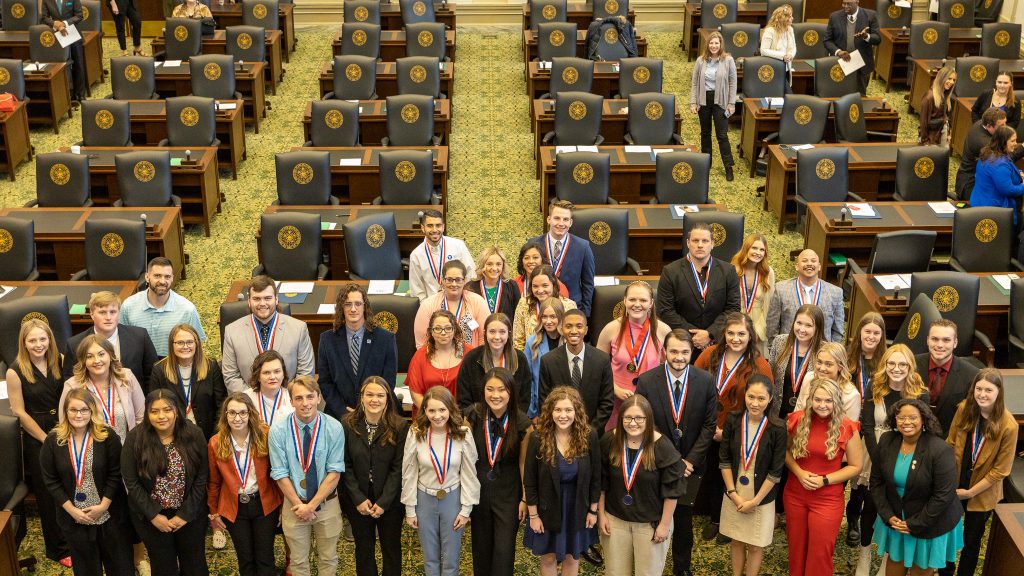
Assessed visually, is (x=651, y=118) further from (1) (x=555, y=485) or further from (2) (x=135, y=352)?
(1) (x=555, y=485)

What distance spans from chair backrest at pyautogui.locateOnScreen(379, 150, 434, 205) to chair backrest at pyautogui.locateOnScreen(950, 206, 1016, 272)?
411 cm

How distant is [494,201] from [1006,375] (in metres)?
5.38

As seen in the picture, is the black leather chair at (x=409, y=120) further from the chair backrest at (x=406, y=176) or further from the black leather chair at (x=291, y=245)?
the black leather chair at (x=291, y=245)

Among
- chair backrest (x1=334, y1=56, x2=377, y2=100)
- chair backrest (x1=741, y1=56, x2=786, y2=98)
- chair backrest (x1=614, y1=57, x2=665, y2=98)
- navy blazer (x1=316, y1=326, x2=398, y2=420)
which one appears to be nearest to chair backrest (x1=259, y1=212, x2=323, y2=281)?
navy blazer (x1=316, y1=326, x2=398, y2=420)

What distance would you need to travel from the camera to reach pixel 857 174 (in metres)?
10.1

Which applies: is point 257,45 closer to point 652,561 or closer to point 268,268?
point 268,268

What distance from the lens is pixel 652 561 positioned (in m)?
5.62

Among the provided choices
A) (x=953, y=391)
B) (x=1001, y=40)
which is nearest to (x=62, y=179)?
(x=953, y=391)

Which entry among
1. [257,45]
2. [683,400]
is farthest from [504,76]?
[683,400]

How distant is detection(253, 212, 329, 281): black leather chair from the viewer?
8.46m

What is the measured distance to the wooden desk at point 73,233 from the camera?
8828mm

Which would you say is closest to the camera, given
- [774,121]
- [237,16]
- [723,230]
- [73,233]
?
[723,230]

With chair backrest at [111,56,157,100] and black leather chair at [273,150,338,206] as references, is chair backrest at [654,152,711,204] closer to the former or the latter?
black leather chair at [273,150,338,206]

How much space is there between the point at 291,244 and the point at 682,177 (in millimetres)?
3209
